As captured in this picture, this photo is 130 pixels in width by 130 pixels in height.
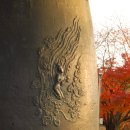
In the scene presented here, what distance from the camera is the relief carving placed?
3.09m

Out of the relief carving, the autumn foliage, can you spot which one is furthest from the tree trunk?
the autumn foliage

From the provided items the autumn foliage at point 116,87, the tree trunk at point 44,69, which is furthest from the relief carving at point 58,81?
the autumn foliage at point 116,87

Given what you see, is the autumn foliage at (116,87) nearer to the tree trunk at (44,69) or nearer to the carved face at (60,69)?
the tree trunk at (44,69)

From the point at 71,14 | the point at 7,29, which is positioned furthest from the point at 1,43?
the point at 71,14

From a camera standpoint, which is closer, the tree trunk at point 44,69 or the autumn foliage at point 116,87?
the tree trunk at point 44,69

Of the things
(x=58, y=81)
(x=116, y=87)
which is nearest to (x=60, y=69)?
(x=58, y=81)

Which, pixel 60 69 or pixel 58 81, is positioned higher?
pixel 60 69

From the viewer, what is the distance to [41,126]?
3055mm

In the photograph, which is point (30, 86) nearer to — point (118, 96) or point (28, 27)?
point (28, 27)

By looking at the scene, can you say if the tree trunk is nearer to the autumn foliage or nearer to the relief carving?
the relief carving

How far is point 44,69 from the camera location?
3125 mm

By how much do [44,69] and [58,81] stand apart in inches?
6.2

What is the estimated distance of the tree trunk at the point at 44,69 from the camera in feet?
10.0

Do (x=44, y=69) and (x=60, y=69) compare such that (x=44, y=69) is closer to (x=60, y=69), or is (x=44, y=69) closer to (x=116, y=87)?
(x=60, y=69)
